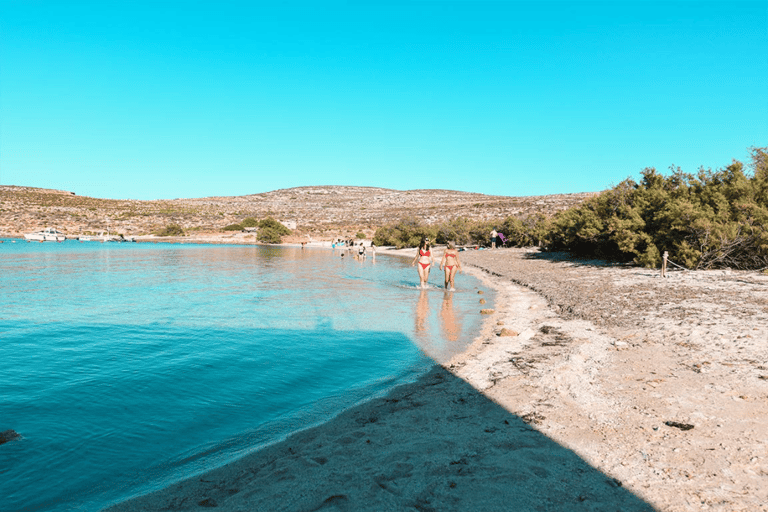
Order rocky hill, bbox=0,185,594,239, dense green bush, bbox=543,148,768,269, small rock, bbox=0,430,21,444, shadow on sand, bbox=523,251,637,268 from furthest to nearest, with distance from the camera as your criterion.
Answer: rocky hill, bbox=0,185,594,239
shadow on sand, bbox=523,251,637,268
dense green bush, bbox=543,148,768,269
small rock, bbox=0,430,21,444

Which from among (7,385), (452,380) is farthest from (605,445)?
(7,385)

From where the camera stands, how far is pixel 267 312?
48.4 feet

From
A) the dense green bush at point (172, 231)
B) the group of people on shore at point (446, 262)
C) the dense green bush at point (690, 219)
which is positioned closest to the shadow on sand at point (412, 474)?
the group of people on shore at point (446, 262)

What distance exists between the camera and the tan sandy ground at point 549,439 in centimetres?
395

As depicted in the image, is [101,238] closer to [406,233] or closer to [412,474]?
[406,233]

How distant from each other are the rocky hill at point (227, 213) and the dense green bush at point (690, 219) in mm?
36013

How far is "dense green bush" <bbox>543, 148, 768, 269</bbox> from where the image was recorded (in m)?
18.3

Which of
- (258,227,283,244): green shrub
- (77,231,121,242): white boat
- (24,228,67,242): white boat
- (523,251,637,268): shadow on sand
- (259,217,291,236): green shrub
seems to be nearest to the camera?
(523,251,637,268): shadow on sand

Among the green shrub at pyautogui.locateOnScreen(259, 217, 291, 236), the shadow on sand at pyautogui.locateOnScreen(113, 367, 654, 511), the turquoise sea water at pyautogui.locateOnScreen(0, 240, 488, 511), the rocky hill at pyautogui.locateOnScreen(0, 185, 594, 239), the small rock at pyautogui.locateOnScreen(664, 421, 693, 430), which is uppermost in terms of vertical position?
the rocky hill at pyautogui.locateOnScreen(0, 185, 594, 239)

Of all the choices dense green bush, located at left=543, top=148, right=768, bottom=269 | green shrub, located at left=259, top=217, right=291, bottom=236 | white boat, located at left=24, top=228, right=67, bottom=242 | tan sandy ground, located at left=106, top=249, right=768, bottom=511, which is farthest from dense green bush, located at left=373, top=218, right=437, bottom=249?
white boat, located at left=24, top=228, right=67, bottom=242

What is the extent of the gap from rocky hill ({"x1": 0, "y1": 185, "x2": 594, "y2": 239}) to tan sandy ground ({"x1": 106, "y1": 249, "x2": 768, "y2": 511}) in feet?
180

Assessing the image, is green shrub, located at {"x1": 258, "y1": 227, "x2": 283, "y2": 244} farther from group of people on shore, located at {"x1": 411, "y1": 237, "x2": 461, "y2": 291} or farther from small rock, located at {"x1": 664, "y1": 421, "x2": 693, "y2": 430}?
small rock, located at {"x1": 664, "y1": 421, "x2": 693, "y2": 430}

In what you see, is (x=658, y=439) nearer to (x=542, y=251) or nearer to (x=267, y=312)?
(x=267, y=312)

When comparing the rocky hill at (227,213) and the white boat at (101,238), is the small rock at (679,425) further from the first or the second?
the white boat at (101,238)
